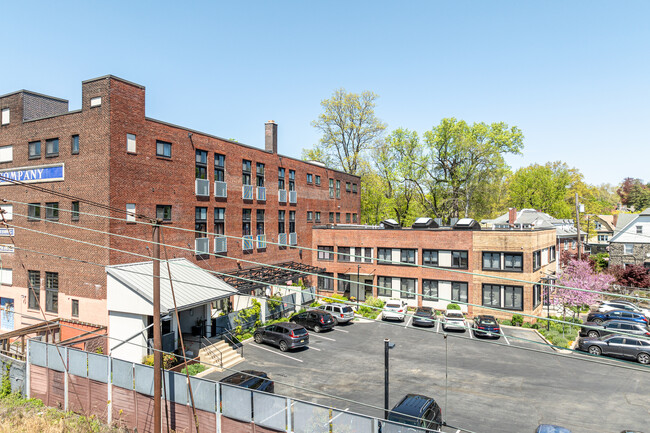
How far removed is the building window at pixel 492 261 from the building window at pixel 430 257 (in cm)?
439

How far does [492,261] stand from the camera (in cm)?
3722

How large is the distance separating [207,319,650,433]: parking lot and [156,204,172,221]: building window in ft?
33.8

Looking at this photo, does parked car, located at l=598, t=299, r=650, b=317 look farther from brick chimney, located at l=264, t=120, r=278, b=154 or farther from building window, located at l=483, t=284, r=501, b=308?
brick chimney, located at l=264, t=120, r=278, b=154

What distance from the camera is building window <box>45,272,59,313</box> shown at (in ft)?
91.2

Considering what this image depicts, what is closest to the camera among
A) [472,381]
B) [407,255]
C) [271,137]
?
[472,381]

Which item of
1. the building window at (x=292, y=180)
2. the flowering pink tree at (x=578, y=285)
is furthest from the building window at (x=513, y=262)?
the building window at (x=292, y=180)

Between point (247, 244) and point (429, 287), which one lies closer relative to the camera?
point (247, 244)

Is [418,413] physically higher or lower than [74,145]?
lower

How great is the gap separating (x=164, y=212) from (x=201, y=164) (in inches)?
200

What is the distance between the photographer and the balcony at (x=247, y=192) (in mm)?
35875

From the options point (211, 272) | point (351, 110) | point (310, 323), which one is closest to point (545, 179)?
point (351, 110)

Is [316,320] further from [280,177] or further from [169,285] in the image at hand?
[280,177]

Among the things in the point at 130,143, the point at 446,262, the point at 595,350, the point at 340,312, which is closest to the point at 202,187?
the point at 130,143

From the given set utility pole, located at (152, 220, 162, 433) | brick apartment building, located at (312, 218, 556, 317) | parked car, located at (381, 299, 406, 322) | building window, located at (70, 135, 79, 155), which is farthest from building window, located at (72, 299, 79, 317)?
parked car, located at (381, 299, 406, 322)
